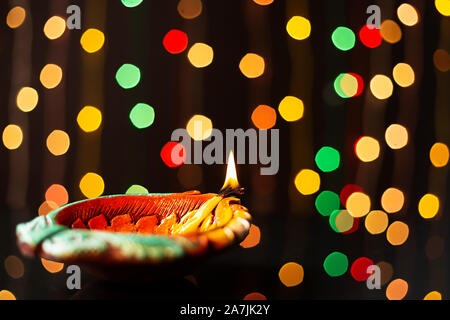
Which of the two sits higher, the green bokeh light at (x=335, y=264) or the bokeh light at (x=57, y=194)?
the bokeh light at (x=57, y=194)

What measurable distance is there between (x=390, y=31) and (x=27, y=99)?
2.54 feet

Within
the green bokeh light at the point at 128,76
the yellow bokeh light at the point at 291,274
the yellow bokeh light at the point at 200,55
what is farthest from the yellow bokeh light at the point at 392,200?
the green bokeh light at the point at 128,76

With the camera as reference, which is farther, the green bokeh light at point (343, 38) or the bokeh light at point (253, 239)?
the green bokeh light at point (343, 38)

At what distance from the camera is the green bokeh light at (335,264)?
417 mm

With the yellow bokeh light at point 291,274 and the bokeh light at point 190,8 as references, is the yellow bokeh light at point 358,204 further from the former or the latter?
the bokeh light at point 190,8

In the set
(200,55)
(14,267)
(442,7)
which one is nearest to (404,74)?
(442,7)

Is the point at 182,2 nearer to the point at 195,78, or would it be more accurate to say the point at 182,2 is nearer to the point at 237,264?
the point at 195,78

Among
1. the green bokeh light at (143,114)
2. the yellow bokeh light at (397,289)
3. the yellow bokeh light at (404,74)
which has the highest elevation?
Answer: the yellow bokeh light at (404,74)

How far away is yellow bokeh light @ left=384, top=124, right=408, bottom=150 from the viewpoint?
688 mm

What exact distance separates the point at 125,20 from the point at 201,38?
0.16m

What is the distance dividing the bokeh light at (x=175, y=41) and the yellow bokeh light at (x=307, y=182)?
1.19ft

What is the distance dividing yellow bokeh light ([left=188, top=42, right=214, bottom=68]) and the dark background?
1 centimetres

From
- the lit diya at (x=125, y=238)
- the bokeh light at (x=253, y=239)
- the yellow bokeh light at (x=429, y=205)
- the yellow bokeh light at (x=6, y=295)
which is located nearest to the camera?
the lit diya at (x=125, y=238)

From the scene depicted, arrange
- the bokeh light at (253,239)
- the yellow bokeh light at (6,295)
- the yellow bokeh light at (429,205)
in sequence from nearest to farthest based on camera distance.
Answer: the yellow bokeh light at (6,295), the bokeh light at (253,239), the yellow bokeh light at (429,205)
